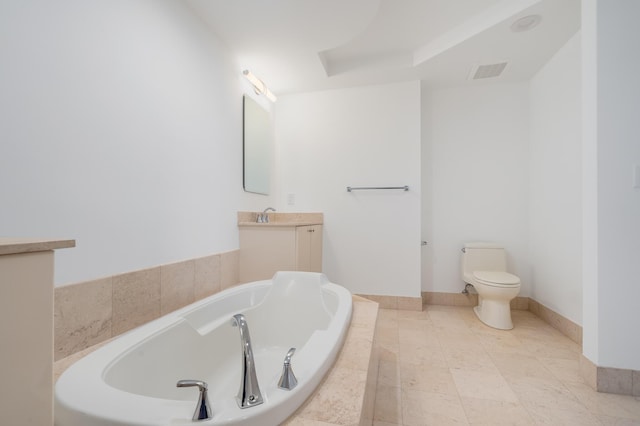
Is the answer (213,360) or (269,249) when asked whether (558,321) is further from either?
(213,360)

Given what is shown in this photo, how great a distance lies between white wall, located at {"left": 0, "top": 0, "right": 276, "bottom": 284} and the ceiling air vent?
7.40ft

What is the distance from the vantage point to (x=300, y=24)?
1.77 metres

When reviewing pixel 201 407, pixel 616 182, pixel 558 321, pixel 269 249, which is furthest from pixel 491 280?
pixel 201 407

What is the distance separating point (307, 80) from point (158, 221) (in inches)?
76.0

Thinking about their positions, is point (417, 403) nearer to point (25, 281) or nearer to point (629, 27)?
point (25, 281)

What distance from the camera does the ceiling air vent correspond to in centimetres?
237

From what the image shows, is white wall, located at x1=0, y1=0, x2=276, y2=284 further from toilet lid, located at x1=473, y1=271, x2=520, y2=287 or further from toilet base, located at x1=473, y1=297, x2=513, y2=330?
toilet base, located at x1=473, y1=297, x2=513, y2=330

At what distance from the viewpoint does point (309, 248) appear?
2.33 m

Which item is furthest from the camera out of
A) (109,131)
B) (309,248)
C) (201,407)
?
(309,248)

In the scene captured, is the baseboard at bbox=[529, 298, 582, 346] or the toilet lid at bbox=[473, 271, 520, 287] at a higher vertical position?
the toilet lid at bbox=[473, 271, 520, 287]

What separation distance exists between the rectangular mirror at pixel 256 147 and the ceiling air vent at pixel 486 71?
1994 millimetres

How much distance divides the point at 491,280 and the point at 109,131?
2.68 metres

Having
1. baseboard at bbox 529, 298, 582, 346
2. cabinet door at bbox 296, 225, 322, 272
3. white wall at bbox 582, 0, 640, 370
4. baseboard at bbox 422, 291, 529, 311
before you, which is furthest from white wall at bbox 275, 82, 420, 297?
white wall at bbox 582, 0, 640, 370

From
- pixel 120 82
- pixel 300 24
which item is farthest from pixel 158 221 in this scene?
pixel 300 24
